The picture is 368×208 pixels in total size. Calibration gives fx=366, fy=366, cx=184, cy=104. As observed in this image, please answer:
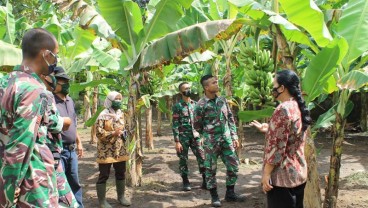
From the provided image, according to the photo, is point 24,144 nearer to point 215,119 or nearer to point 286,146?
point 286,146

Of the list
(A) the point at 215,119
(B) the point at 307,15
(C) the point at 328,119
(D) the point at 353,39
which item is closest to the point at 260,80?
(B) the point at 307,15

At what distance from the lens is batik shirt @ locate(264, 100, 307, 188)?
10.2 ft

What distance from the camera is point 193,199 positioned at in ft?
19.9

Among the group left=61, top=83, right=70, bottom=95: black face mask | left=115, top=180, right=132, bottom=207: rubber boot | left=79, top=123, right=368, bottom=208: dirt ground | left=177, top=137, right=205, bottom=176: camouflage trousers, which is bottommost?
left=79, top=123, right=368, bottom=208: dirt ground

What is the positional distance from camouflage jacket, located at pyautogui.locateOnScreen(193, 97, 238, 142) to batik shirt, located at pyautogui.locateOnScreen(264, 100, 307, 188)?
7.10 feet

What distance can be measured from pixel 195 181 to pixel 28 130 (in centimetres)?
569

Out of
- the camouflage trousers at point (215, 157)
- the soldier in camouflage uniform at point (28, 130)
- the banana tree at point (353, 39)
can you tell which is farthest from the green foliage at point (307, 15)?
the soldier in camouflage uniform at point (28, 130)

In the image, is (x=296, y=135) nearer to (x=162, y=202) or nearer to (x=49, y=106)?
(x=49, y=106)

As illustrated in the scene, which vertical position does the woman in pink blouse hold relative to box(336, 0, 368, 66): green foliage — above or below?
below

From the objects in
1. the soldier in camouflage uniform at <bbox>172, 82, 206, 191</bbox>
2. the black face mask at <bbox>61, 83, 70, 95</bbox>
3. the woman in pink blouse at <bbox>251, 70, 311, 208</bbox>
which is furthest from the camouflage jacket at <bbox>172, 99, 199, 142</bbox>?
the woman in pink blouse at <bbox>251, 70, 311, 208</bbox>

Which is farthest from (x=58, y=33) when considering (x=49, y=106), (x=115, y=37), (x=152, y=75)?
(x=49, y=106)

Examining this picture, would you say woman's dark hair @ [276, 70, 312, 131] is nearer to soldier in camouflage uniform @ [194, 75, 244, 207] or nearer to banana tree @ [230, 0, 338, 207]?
banana tree @ [230, 0, 338, 207]

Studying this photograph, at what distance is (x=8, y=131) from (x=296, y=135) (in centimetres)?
227

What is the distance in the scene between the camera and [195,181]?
7.41 m
